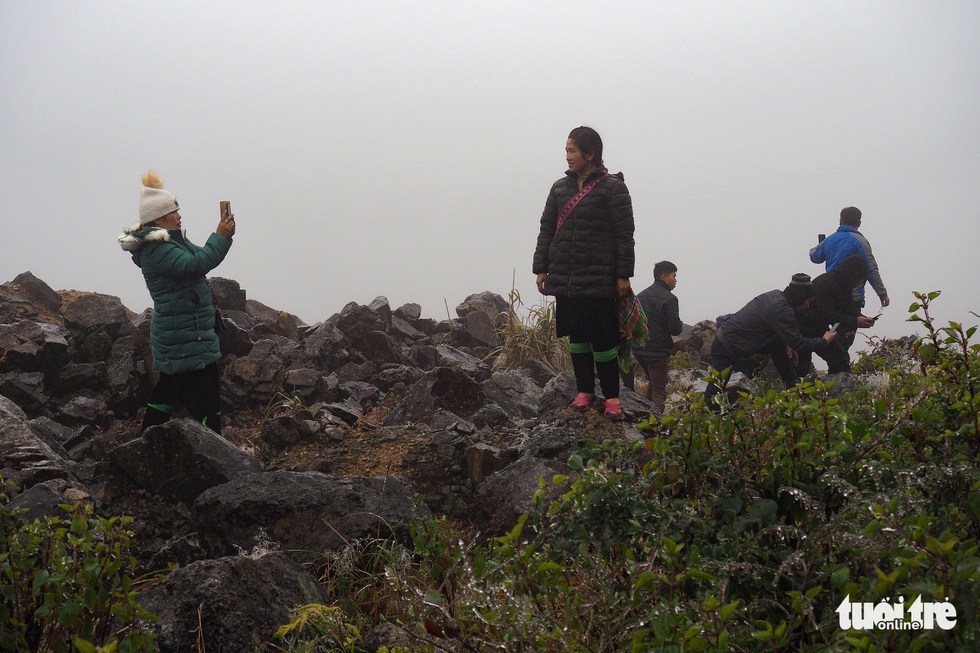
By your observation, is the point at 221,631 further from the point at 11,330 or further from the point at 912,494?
the point at 11,330

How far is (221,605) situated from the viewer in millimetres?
3385

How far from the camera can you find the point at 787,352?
8938 mm

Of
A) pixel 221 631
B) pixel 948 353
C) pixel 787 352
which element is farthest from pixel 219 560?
pixel 787 352

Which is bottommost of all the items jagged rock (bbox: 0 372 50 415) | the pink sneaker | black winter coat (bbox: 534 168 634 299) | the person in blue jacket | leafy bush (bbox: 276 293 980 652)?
leafy bush (bbox: 276 293 980 652)

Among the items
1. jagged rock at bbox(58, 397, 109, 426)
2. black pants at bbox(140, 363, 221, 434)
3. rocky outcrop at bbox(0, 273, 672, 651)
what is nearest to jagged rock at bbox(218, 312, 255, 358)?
rocky outcrop at bbox(0, 273, 672, 651)

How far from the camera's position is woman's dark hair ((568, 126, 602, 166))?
6.53m

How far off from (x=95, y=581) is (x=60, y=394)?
792 cm

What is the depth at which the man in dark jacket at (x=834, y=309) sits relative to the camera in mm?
9031

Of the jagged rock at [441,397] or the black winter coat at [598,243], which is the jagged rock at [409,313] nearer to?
the jagged rock at [441,397]

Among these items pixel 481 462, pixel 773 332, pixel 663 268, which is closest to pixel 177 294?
pixel 481 462

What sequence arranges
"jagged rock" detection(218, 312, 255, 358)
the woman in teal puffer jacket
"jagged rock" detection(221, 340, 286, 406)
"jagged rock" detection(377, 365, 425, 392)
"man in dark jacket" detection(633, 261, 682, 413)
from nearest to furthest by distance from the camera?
the woman in teal puffer jacket, "jagged rock" detection(221, 340, 286, 406), "man in dark jacket" detection(633, 261, 682, 413), "jagged rock" detection(218, 312, 255, 358), "jagged rock" detection(377, 365, 425, 392)

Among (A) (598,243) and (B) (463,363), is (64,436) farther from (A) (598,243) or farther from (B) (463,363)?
A: (A) (598,243)

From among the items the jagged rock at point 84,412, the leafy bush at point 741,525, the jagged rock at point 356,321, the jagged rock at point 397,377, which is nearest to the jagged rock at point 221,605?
the leafy bush at point 741,525

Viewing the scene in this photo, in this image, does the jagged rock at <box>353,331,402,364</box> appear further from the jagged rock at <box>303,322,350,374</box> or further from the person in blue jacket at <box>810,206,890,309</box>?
the person in blue jacket at <box>810,206,890,309</box>
